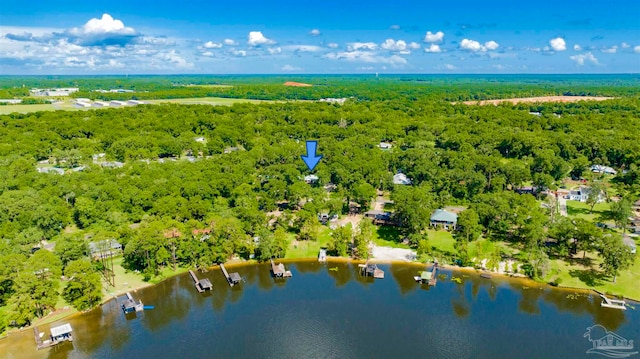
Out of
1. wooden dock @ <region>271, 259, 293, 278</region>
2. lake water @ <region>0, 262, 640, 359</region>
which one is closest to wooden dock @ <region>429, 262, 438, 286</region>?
lake water @ <region>0, 262, 640, 359</region>

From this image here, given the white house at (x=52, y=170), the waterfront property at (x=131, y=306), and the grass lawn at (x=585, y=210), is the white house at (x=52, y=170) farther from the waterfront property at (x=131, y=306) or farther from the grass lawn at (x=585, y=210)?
the grass lawn at (x=585, y=210)

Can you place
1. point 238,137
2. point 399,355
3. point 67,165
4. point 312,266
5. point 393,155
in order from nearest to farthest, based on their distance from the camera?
1. point 399,355
2. point 312,266
3. point 393,155
4. point 67,165
5. point 238,137

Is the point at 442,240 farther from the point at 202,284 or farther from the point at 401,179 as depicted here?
the point at 202,284

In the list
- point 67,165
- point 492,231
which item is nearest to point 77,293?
point 492,231

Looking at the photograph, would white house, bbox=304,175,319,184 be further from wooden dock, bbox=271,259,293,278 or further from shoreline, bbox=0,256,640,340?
wooden dock, bbox=271,259,293,278

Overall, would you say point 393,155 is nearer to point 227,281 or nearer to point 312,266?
point 312,266

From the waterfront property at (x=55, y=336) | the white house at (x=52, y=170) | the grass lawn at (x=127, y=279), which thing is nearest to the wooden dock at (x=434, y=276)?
the grass lawn at (x=127, y=279)
